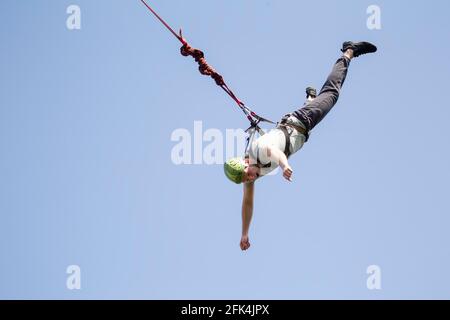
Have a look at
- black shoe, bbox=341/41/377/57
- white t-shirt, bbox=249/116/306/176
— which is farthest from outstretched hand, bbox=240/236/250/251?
black shoe, bbox=341/41/377/57

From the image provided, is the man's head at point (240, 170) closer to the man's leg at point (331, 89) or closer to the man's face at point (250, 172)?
the man's face at point (250, 172)

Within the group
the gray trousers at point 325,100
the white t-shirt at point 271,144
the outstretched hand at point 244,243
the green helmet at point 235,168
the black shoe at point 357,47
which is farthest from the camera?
the black shoe at point 357,47

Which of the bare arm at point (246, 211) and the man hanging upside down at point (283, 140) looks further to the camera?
the bare arm at point (246, 211)

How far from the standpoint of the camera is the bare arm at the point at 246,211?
1080cm

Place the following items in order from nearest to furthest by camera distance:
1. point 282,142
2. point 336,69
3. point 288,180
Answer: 1. point 288,180
2. point 282,142
3. point 336,69

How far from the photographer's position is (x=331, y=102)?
10.9 meters

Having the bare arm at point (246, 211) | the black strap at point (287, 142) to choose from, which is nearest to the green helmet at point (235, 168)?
the bare arm at point (246, 211)

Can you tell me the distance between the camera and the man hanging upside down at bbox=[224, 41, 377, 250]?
10188 mm

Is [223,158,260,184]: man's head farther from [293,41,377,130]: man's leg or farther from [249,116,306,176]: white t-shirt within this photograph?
[293,41,377,130]: man's leg

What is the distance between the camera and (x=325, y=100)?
425 inches
